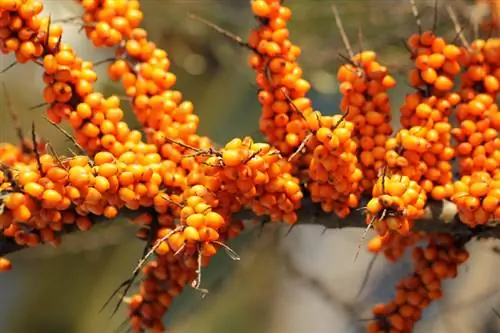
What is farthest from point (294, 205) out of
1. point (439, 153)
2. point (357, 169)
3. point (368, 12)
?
point (368, 12)

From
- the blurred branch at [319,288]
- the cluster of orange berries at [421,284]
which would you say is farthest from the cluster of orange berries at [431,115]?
the blurred branch at [319,288]

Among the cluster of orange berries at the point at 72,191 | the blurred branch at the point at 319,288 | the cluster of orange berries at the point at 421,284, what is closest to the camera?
the cluster of orange berries at the point at 72,191

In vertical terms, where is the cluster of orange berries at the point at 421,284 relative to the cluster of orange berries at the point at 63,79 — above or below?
below

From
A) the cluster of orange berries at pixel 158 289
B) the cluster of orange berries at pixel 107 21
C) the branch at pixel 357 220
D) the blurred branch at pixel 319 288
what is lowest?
the blurred branch at pixel 319 288

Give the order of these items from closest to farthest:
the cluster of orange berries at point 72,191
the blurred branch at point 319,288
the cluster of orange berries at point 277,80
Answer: the cluster of orange berries at point 72,191, the cluster of orange berries at point 277,80, the blurred branch at point 319,288

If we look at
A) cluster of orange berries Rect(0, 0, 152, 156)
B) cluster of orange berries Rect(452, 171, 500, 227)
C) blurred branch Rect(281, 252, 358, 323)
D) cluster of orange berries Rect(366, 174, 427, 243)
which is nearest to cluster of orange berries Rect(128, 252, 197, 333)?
cluster of orange berries Rect(0, 0, 152, 156)

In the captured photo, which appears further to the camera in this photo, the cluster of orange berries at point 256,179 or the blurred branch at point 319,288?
the blurred branch at point 319,288

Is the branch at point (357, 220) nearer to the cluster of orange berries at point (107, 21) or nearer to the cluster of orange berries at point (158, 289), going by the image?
the cluster of orange berries at point (158, 289)

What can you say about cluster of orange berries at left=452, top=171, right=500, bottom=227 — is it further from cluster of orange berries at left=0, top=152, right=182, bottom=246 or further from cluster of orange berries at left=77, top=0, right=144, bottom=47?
cluster of orange berries at left=77, top=0, right=144, bottom=47
